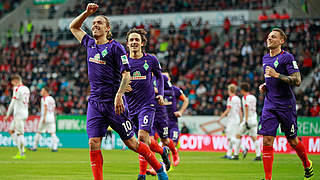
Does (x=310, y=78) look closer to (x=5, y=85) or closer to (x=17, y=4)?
(x=5, y=85)

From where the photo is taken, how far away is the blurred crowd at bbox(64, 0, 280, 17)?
36250mm

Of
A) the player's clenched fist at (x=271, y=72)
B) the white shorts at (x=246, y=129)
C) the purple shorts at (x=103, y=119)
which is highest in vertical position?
the player's clenched fist at (x=271, y=72)

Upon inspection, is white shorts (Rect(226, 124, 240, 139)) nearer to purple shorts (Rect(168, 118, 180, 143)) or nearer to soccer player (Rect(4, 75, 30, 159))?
purple shorts (Rect(168, 118, 180, 143))

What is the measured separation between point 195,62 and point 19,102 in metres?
16.1

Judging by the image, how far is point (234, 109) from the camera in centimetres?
2083

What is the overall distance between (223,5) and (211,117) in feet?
41.2

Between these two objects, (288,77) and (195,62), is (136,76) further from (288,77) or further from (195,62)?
(195,62)

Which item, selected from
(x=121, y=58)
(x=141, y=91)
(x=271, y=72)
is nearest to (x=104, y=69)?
(x=121, y=58)

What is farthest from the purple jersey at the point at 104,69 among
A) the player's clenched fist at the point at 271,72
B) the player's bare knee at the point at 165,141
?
the player's bare knee at the point at 165,141

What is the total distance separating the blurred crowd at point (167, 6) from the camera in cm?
3625

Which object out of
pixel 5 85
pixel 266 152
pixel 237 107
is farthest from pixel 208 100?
pixel 266 152

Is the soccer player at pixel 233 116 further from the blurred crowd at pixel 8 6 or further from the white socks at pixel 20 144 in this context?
the blurred crowd at pixel 8 6

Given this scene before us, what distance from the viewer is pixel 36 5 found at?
4562 cm

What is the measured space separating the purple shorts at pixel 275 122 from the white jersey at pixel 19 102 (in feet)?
37.0
